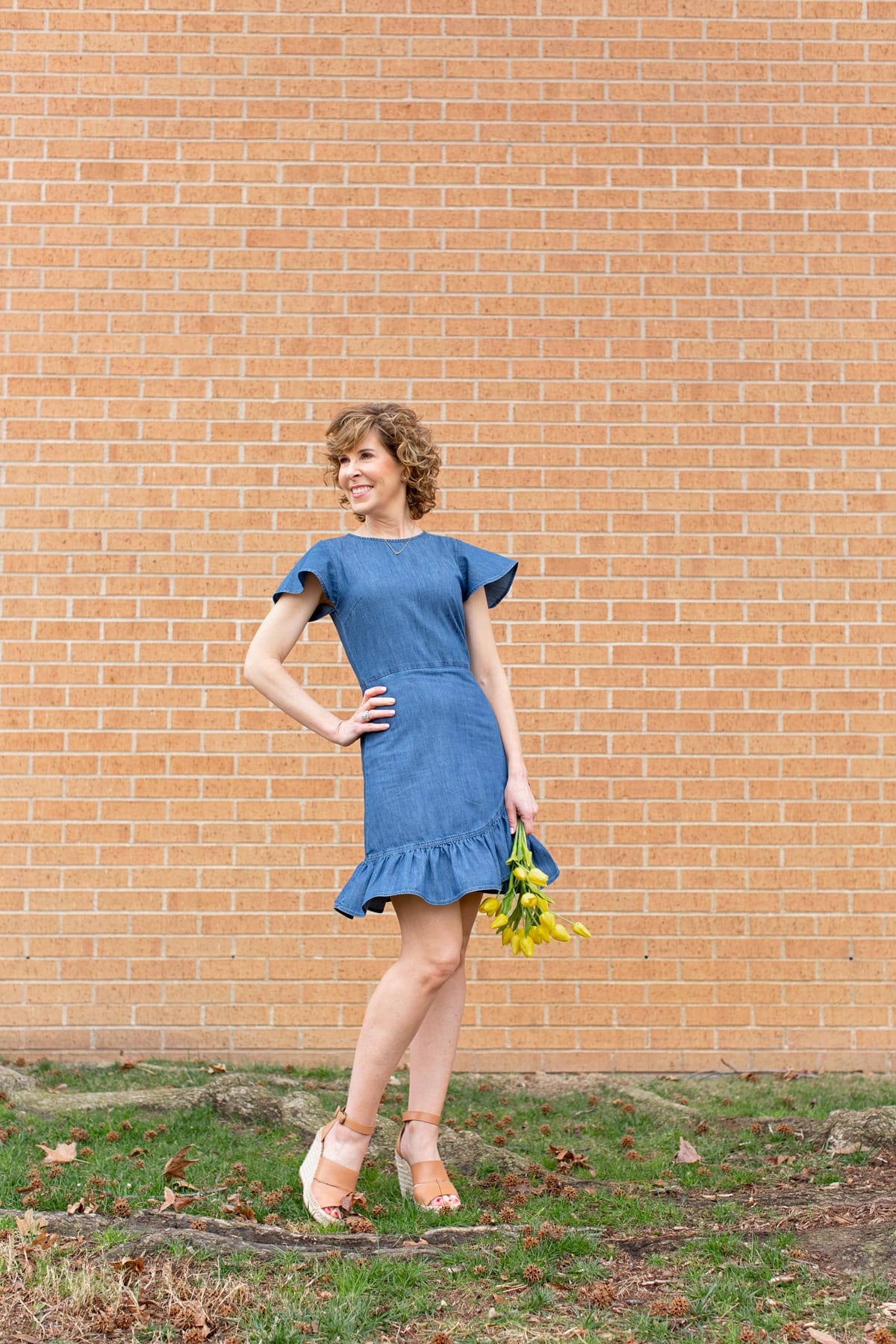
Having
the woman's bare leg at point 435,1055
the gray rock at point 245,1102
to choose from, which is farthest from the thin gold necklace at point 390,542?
the gray rock at point 245,1102

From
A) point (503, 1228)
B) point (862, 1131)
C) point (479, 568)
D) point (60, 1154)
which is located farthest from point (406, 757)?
point (862, 1131)

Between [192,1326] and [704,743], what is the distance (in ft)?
10.3

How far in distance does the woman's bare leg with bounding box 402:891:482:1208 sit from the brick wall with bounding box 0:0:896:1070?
1.60 metres

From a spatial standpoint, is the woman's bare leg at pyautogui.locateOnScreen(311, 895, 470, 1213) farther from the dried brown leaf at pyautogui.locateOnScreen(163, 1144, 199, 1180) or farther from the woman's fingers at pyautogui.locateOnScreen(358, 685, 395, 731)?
the dried brown leaf at pyautogui.locateOnScreen(163, 1144, 199, 1180)

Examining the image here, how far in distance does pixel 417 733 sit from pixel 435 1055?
86cm

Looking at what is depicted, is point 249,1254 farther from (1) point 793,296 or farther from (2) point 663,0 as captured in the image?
(2) point 663,0

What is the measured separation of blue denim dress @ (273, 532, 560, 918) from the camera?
2.91 meters

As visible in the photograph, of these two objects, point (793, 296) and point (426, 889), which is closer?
point (426, 889)

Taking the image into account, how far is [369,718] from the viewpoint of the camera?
2990 mm

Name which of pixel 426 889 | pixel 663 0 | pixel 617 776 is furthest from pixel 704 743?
pixel 663 0

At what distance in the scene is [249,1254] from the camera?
259cm

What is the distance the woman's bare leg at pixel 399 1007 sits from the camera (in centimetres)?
291

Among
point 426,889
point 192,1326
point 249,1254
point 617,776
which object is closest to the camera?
point 192,1326

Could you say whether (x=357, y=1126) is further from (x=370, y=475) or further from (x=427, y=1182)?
(x=370, y=475)
